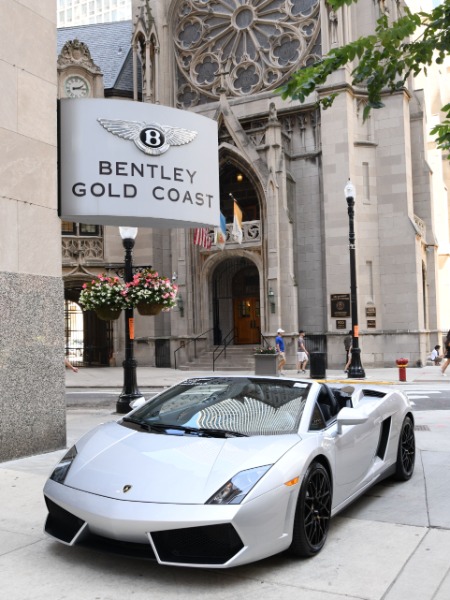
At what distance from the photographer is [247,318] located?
3141 cm

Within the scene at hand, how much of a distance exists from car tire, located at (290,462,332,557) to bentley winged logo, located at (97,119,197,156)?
6.04m

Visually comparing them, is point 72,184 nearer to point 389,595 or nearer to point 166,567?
point 166,567

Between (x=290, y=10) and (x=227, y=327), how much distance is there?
603 inches

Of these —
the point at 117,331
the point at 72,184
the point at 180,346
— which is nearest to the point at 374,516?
the point at 72,184

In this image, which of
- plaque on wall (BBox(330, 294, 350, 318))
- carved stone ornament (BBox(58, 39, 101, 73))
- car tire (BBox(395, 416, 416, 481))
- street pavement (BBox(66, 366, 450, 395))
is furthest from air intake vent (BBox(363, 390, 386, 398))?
carved stone ornament (BBox(58, 39, 101, 73))

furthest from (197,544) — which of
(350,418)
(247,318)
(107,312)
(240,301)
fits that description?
(240,301)

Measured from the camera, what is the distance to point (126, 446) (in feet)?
15.8

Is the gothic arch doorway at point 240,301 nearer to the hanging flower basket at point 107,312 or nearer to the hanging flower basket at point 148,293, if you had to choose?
the hanging flower basket at point 148,293

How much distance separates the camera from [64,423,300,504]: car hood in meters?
4.16

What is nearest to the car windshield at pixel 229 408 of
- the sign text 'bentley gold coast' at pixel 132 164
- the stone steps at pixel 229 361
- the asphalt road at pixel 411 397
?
the sign text 'bentley gold coast' at pixel 132 164

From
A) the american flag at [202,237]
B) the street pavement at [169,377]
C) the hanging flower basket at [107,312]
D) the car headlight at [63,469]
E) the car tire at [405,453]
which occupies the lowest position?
the street pavement at [169,377]

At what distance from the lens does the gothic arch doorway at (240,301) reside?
31219 millimetres

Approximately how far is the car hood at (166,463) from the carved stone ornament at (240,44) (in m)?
26.5

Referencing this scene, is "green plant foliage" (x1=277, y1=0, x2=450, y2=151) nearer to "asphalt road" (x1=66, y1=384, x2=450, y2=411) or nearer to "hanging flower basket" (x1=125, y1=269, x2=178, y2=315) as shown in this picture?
"hanging flower basket" (x1=125, y1=269, x2=178, y2=315)
